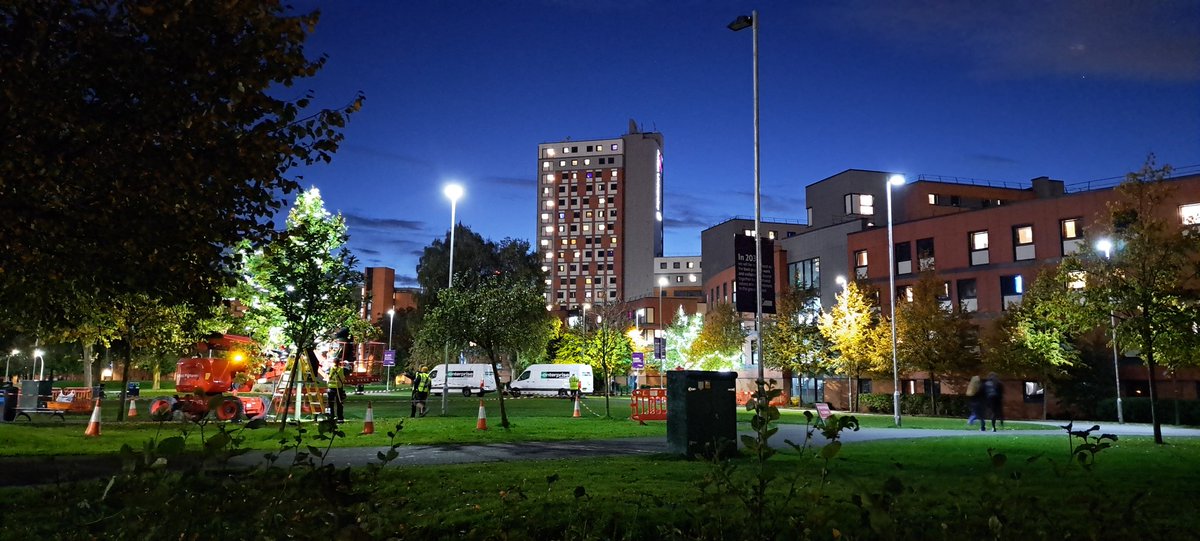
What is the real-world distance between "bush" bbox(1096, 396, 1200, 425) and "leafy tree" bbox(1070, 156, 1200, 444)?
13.7m

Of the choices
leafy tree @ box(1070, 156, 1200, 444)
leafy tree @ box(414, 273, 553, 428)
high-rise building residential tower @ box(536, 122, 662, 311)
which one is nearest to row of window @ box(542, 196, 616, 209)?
high-rise building residential tower @ box(536, 122, 662, 311)

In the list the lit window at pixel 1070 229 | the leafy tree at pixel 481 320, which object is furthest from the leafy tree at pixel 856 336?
the leafy tree at pixel 481 320

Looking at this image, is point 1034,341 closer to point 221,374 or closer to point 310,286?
point 310,286

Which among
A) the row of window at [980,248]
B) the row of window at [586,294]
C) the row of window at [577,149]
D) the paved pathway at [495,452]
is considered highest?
the row of window at [577,149]

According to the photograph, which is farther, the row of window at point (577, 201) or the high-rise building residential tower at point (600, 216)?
the row of window at point (577, 201)

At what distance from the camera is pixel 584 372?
206ft

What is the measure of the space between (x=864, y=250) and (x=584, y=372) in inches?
926

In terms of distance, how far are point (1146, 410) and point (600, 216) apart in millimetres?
128410

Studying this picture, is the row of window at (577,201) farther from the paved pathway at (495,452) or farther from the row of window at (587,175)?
the paved pathway at (495,452)

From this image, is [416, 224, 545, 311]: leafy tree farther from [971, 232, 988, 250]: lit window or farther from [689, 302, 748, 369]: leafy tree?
[971, 232, 988, 250]: lit window

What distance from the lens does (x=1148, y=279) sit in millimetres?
17953

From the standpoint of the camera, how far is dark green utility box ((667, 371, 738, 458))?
13.1 m

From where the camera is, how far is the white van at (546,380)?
60.6 m

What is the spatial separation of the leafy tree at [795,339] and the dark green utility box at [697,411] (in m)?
31.3
